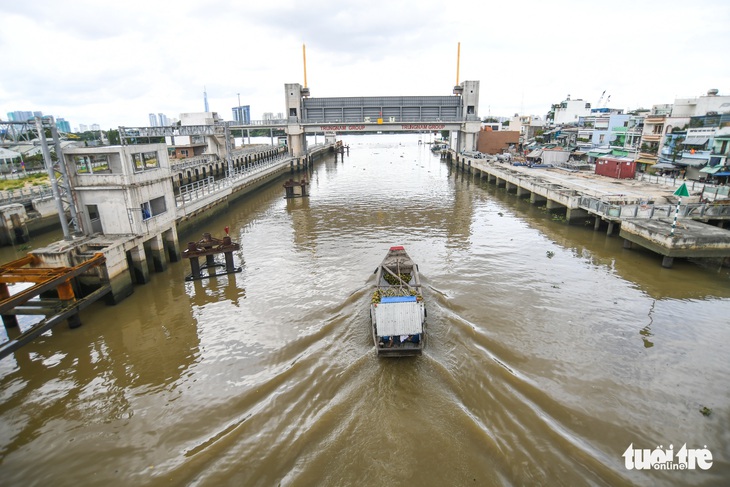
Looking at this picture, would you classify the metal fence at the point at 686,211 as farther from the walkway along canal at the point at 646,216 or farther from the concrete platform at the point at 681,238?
the concrete platform at the point at 681,238

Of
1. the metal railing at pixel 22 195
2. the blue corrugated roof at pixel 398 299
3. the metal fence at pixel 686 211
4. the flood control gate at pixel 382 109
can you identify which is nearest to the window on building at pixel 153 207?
the blue corrugated roof at pixel 398 299

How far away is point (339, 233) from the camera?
3222cm

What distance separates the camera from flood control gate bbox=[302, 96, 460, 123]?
7019 cm

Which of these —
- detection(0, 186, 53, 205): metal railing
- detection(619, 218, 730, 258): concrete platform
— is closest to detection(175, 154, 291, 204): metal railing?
detection(0, 186, 53, 205): metal railing

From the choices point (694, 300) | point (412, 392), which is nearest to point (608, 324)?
point (694, 300)

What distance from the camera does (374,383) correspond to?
498 inches

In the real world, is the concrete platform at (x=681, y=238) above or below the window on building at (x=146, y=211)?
below

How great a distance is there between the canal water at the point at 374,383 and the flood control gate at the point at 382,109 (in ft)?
172

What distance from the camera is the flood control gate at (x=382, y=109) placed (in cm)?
7019

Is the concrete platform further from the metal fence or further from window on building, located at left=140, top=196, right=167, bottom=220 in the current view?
window on building, located at left=140, top=196, right=167, bottom=220

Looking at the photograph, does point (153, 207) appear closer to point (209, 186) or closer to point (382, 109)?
point (209, 186)

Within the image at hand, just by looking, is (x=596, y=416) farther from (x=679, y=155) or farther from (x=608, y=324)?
(x=679, y=155)

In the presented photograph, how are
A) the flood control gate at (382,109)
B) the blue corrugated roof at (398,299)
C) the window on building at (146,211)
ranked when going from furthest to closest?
the flood control gate at (382,109) → the window on building at (146,211) → the blue corrugated roof at (398,299)

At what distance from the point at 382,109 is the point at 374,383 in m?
64.9
